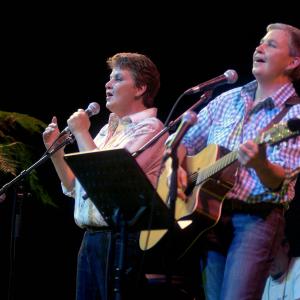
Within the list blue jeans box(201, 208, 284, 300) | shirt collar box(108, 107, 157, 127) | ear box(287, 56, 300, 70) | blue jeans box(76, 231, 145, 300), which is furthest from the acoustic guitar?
shirt collar box(108, 107, 157, 127)

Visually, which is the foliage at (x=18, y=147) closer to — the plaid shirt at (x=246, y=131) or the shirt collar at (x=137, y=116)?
the shirt collar at (x=137, y=116)

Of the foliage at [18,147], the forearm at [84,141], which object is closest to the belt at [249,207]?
the forearm at [84,141]

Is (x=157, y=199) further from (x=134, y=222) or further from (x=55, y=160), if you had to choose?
(x=55, y=160)

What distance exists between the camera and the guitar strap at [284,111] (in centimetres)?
299

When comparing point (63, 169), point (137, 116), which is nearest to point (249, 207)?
point (137, 116)

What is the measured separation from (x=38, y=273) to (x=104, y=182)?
3136mm

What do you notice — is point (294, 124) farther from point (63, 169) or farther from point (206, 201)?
point (63, 169)

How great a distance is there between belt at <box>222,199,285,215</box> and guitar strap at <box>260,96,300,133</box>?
35 cm

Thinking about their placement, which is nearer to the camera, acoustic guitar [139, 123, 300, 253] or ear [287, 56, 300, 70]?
acoustic guitar [139, 123, 300, 253]

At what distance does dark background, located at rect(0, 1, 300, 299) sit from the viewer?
5188mm

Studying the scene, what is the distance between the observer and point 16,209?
12.6 feet

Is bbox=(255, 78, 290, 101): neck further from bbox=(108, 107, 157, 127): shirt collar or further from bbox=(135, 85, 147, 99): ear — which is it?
bbox=(135, 85, 147, 99): ear

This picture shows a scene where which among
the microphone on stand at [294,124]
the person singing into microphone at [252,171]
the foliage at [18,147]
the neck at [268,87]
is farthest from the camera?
the foliage at [18,147]

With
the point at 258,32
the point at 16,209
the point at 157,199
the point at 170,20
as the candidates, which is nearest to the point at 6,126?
the point at 16,209
